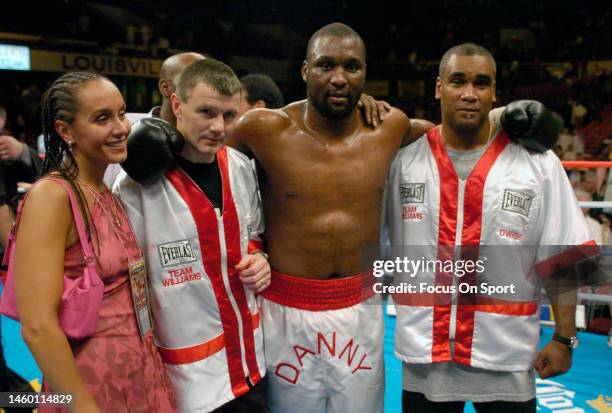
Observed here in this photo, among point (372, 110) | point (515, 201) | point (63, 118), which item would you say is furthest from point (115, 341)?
point (515, 201)

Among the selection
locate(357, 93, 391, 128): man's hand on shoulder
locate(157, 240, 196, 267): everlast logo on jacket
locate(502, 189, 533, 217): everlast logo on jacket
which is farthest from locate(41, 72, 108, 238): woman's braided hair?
locate(502, 189, 533, 217): everlast logo on jacket

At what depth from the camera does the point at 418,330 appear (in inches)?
65.1

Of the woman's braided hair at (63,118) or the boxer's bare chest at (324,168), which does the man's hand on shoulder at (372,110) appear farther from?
the woman's braided hair at (63,118)

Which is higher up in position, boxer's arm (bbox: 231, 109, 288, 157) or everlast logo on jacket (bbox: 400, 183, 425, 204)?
boxer's arm (bbox: 231, 109, 288, 157)

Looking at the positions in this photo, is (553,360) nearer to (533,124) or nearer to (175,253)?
(533,124)

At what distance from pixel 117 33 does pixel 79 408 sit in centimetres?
1325

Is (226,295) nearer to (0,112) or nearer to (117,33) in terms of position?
(0,112)

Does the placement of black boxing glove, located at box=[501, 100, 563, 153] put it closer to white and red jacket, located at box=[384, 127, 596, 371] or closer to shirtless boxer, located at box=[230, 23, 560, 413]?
white and red jacket, located at box=[384, 127, 596, 371]

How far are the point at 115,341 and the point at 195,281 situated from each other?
0.29m

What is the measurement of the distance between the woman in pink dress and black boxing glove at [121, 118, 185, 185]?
85 millimetres

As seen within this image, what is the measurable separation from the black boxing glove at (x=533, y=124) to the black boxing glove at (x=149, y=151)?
982mm

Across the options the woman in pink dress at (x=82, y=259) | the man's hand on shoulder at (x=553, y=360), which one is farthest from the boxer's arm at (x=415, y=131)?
the woman in pink dress at (x=82, y=259)

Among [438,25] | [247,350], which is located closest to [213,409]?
[247,350]

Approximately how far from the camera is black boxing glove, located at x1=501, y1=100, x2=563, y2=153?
1.58 meters
